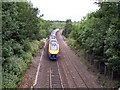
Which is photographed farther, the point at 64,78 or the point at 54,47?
the point at 54,47

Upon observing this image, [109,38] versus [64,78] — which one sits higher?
→ [109,38]

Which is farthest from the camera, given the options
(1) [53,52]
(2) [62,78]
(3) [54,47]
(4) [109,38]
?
(3) [54,47]

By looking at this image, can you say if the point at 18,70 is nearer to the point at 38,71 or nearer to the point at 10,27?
the point at 38,71

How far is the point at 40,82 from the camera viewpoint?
12.7 metres

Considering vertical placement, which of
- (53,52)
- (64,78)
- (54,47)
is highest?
(54,47)

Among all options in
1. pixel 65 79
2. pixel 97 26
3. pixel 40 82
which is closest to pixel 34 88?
pixel 40 82

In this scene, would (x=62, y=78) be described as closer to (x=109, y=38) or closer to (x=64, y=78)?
(x=64, y=78)

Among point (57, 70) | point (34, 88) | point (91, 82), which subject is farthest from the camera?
point (57, 70)

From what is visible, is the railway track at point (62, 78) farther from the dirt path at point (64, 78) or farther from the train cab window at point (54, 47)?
the train cab window at point (54, 47)

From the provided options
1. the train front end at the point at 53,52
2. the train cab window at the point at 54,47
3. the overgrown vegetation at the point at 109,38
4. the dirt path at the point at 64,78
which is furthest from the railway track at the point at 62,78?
the train cab window at the point at 54,47

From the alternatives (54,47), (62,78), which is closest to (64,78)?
(62,78)

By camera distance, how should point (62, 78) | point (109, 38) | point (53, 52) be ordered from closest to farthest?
point (109, 38), point (62, 78), point (53, 52)

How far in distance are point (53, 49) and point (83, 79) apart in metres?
7.61

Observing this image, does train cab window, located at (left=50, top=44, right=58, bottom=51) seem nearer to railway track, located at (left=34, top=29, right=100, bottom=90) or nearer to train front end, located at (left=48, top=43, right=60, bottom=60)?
train front end, located at (left=48, top=43, right=60, bottom=60)
